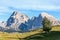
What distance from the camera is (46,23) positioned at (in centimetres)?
14875

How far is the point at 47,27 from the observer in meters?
142

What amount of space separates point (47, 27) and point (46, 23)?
22.7 ft
